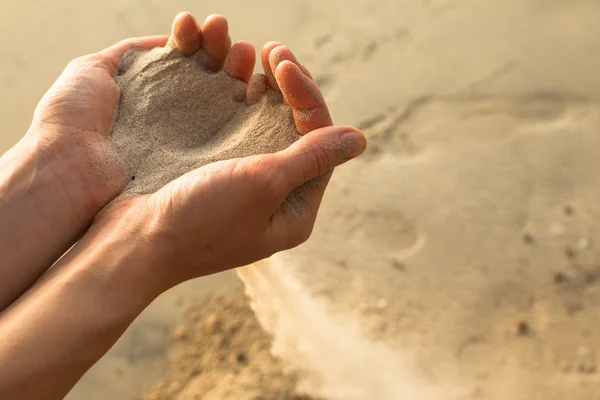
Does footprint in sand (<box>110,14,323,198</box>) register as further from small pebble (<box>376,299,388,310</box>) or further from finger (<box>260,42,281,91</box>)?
small pebble (<box>376,299,388,310</box>)

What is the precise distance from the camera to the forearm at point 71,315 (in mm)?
1196

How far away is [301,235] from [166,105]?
1.75 feet

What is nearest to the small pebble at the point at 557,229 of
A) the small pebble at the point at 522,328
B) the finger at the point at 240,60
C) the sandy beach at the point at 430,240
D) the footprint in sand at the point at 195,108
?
the sandy beach at the point at 430,240

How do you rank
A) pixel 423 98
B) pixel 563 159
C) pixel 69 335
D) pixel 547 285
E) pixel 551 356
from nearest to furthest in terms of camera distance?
pixel 69 335 → pixel 551 356 → pixel 547 285 → pixel 563 159 → pixel 423 98

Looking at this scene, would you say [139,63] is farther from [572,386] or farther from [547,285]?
[572,386]

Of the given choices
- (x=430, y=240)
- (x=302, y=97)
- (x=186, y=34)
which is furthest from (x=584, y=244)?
(x=186, y=34)

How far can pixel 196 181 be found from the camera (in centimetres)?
135

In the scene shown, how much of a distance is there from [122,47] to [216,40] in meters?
0.32

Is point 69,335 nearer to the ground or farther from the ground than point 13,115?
nearer to the ground

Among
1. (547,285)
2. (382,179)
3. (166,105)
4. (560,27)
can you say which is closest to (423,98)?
(382,179)

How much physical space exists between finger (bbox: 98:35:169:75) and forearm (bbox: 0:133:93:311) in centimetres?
35

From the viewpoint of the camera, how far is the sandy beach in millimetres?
1619

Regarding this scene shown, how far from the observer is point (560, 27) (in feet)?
7.36

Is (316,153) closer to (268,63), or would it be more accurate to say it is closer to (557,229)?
(268,63)
